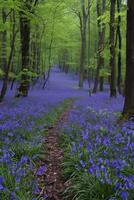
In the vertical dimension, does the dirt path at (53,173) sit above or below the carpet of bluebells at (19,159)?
below

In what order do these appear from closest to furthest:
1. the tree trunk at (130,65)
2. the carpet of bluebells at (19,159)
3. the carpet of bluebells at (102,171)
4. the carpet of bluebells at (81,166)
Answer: the carpet of bluebells at (19,159), the carpet of bluebells at (81,166), the carpet of bluebells at (102,171), the tree trunk at (130,65)

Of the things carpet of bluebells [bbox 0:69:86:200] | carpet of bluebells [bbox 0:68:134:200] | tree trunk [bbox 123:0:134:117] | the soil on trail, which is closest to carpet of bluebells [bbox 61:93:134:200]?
carpet of bluebells [bbox 0:68:134:200]

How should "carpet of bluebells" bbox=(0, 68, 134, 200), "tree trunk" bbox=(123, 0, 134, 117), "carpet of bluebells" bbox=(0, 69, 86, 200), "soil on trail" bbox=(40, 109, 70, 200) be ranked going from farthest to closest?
1. "tree trunk" bbox=(123, 0, 134, 117)
2. "soil on trail" bbox=(40, 109, 70, 200)
3. "carpet of bluebells" bbox=(0, 68, 134, 200)
4. "carpet of bluebells" bbox=(0, 69, 86, 200)

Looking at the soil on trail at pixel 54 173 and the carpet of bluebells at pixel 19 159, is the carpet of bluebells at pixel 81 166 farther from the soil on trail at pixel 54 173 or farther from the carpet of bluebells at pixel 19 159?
the soil on trail at pixel 54 173

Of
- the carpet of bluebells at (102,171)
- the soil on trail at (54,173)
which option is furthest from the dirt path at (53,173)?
the carpet of bluebells at (102,171)

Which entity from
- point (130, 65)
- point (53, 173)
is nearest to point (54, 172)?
point (53, 173)

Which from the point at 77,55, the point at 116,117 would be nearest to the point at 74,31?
the point at 77,55

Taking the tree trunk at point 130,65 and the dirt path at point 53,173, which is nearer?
the dirt path at point 53,173

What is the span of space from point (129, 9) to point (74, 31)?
165 feet

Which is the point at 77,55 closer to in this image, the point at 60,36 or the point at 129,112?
the point at 60,36

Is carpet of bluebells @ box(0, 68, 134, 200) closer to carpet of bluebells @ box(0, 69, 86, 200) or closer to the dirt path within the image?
carpet of bluebells @ box(0, 69, 86, 200)

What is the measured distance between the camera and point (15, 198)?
357cm

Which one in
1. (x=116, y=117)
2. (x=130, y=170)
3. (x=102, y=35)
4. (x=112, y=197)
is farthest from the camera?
(x=102, y=35)

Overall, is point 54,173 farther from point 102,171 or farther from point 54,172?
point 102,171
